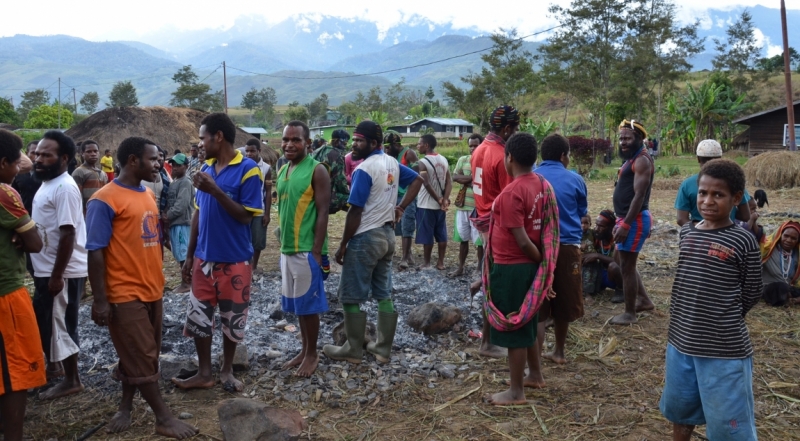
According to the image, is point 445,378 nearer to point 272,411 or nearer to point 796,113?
point 272,411

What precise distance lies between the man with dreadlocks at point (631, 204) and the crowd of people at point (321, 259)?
0.01 meters

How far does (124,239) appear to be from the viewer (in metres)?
3.45

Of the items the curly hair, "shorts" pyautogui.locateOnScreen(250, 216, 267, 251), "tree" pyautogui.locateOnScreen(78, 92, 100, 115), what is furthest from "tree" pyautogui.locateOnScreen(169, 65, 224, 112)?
the curly hair

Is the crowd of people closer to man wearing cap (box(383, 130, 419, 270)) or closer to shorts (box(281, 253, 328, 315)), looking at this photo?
shorts (box(281, 253, 328, 315))

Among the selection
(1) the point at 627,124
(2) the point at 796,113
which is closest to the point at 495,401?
(1) the point at 627,124

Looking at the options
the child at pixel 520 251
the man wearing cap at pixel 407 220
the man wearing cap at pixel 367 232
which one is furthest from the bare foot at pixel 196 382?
the man wearing cap at pixel 407 220

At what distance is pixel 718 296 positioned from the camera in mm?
2775

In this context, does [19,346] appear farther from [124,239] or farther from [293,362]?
[293,362]

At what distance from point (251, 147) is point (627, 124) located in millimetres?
4856

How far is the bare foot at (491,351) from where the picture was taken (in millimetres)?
4871

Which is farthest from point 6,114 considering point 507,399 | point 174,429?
point 507,399

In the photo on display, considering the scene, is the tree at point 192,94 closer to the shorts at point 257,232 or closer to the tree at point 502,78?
the tree at point 502,78

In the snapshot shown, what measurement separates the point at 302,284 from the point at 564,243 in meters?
1.97

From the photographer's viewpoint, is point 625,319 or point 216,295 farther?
point 625,319
